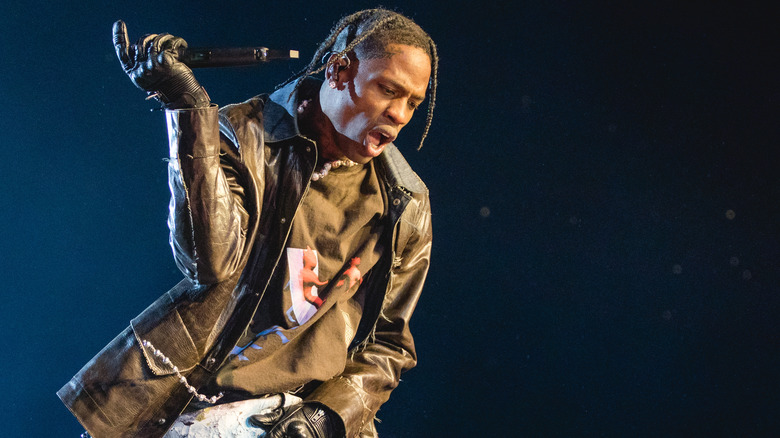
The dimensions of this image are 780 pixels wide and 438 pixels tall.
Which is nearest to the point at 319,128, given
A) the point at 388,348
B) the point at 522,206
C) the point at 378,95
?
the point at 378,95

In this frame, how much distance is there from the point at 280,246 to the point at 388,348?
1.75 ft

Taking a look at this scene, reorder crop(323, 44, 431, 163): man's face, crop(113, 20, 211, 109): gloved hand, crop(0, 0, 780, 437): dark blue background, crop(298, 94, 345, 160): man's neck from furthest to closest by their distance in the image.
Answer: crop(0, 0, 780, 437): dark blue background, crop(298, 94, 345, 160): man's neck, crop(323, 44, 431, 163): man's face, crop(113, 20, 211, 109): gloved hand

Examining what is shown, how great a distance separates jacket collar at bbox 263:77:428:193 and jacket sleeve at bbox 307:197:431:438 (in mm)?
96

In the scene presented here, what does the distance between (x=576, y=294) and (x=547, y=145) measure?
0.56 meters

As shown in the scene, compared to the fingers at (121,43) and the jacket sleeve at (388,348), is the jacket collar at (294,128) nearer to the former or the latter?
the jacket sleeve at (388,348)

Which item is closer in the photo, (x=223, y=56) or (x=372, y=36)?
(x=223, y=56)

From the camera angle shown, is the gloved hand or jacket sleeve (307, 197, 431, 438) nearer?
the gloved hand

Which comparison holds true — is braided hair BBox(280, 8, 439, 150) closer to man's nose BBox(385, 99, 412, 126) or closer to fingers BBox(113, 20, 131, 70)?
man's nose BBox(385, 99, 412, 126)

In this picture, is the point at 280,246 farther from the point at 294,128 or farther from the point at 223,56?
the point at 223,56

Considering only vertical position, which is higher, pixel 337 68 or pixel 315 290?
pixel 337 68

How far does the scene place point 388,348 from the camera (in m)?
1.91

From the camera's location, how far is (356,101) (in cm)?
154

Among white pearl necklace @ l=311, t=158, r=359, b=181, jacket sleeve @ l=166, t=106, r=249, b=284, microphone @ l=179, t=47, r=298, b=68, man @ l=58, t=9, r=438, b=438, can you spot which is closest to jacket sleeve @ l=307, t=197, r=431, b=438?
man @ l=58, t=9, r=438, b=438

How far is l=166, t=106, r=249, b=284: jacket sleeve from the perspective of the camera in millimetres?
1306
